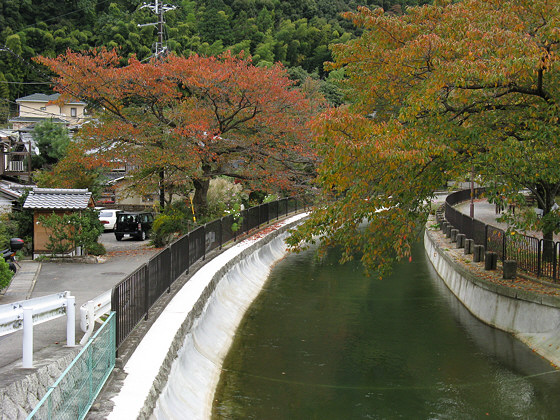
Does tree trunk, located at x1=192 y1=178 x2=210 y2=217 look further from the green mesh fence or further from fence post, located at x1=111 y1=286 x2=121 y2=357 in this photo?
the green mesh fence

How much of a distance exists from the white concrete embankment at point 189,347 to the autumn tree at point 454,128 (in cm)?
310

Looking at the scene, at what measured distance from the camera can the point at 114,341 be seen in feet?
27.5

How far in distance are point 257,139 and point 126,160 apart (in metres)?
5.95

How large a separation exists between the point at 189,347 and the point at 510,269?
9.22 m

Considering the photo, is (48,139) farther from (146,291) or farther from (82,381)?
(82,381)

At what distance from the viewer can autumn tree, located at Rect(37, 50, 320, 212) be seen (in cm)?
2236

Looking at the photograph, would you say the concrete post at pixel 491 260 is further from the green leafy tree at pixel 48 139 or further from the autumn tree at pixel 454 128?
the green leafy tree at pixel 48 139

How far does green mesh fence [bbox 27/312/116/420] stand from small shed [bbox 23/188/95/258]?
39.3ft

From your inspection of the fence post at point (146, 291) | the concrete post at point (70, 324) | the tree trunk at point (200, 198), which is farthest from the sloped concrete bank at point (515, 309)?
the tree trunk at point (200, 198)

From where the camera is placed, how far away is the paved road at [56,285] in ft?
27.8

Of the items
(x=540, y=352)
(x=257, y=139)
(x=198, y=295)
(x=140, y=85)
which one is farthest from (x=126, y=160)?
(x=540, y=352)

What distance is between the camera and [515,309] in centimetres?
1462

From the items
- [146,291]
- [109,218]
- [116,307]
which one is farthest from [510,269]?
[109,218]

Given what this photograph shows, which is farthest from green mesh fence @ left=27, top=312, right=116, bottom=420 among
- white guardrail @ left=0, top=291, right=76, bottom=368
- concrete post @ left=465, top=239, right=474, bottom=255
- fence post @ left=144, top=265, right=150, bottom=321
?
concrete post @ left=465, top=239, right=474, bottom=255
